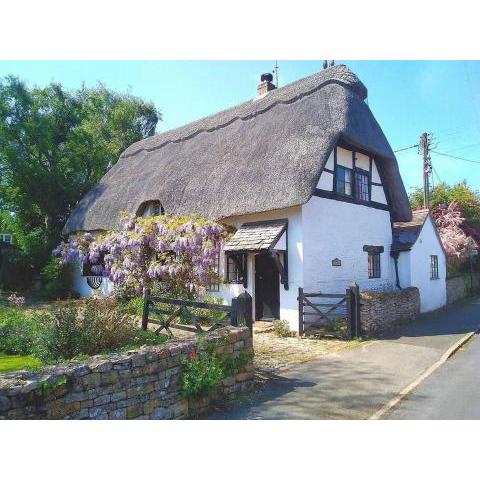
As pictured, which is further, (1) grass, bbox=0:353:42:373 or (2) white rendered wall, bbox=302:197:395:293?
(2) white rendered wall, bbox=302:197:395:293

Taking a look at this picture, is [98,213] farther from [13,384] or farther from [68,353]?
[13,384]

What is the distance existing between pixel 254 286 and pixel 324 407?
6156 millimetres

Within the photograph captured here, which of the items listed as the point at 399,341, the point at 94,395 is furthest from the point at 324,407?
the point at 399,341

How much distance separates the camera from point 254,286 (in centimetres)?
1077

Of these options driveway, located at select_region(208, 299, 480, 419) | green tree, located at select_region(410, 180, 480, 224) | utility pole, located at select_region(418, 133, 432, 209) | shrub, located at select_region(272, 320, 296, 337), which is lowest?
driveway, located at select_region(208, 299, 480, 419)

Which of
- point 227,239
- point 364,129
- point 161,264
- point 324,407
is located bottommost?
point 324,407

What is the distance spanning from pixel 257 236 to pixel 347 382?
16.2 ft

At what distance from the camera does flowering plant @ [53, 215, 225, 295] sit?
9.67 metres

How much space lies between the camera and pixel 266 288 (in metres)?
10.8

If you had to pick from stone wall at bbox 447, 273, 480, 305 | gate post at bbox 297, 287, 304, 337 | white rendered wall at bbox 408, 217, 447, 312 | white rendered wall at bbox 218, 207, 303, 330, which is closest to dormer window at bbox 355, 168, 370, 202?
white rendered wall at bbox 408, 217, 447, 312

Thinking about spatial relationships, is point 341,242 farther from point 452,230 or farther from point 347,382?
point 452,230

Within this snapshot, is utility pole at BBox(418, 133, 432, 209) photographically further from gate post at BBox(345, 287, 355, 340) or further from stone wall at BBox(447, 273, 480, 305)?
gate post at BBox(345, 287, 355, 340)

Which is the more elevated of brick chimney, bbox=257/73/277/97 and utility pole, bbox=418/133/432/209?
brick chimney, bbox=257/73/277/97

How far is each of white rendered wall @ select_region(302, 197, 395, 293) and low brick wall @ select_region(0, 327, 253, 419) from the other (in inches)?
209
